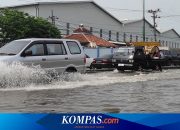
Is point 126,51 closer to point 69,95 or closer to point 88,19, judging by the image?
point 69,95

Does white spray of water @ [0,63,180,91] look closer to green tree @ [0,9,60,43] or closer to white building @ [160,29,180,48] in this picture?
green tree @ [0,9,60,43]

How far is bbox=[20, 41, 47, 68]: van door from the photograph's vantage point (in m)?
16.1

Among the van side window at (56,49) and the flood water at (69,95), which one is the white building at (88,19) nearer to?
the van side window at (56,49)

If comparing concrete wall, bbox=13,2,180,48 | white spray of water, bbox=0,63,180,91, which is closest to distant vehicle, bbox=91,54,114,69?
white spray of water, bbox=0,63,180,91

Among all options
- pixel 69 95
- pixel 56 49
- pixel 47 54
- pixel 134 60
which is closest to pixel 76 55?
pixel 56 49

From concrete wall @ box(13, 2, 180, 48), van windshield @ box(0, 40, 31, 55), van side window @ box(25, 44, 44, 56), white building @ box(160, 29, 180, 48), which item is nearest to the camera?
van windshield @ box(0, 40, 31, 55)

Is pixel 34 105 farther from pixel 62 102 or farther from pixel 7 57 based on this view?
pixel 7 57

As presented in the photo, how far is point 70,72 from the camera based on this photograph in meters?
17.6

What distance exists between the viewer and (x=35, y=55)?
54.1ft

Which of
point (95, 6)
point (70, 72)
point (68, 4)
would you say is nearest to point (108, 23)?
point (95, 6)

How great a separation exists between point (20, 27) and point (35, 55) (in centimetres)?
3223

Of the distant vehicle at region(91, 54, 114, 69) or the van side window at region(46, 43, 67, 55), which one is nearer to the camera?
the van side window at region(46, 43, 67, 55)

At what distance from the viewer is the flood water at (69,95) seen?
1106cm

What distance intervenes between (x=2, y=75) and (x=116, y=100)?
406cm
